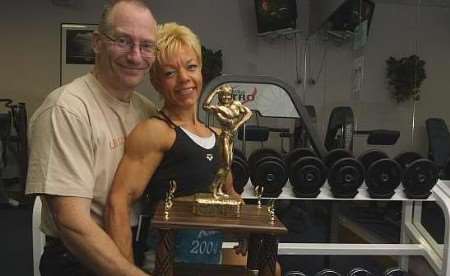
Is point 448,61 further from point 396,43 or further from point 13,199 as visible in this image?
point 13,199

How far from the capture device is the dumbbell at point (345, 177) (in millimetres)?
2115

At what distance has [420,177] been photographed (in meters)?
2.16

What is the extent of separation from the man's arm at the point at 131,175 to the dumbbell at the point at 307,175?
113 centimetres

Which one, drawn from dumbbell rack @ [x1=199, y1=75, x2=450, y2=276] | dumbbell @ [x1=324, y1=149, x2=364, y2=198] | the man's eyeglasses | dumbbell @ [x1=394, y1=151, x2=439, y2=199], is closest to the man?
the man's eyeglasses

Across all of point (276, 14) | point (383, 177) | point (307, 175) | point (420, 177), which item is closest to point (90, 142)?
point (307, 175)

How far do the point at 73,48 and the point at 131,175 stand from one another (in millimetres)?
4731

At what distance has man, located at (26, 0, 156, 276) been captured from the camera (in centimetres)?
98

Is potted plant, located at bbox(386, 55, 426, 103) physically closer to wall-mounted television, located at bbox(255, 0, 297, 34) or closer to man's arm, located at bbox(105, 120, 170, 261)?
wall-mounted television, located at bbox(255, 0, 297, 34)

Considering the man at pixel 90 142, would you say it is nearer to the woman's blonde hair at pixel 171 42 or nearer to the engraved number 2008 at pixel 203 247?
the woman's blonde hair at pixel 171 42

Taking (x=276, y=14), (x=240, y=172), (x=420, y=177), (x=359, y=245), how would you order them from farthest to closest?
(x=276, y=14) → (x=359, y=245) → (x=420, y=177) → (x=240, y=172)

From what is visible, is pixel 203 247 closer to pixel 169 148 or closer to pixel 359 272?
pixel 169 148

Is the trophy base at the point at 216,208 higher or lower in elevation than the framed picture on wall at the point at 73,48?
lower

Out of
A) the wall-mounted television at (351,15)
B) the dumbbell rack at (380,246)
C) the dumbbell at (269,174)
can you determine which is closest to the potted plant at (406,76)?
the wall-mounted television at (351,15)

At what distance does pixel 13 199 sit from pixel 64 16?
2.16m
